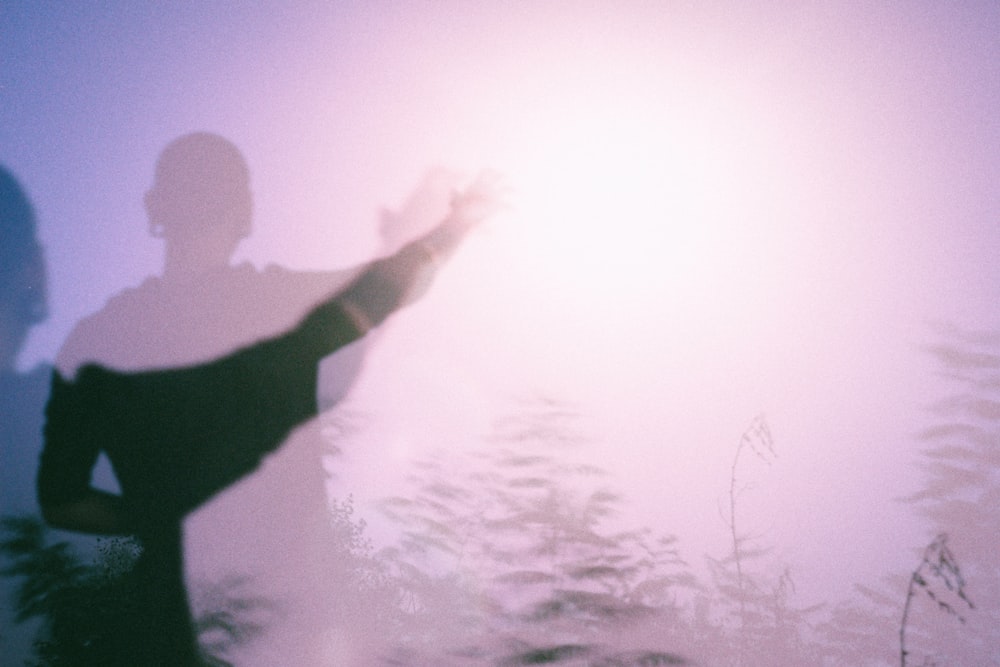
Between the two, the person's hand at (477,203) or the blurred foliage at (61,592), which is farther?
the blurred foliage at (61,592)

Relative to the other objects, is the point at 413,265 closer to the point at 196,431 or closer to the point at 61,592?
the point at 196,431

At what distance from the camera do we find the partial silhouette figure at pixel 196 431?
1069 millimetres

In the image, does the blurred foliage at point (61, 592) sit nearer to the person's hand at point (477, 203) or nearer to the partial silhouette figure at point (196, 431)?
the partial silhouette figure at point (196, 431)

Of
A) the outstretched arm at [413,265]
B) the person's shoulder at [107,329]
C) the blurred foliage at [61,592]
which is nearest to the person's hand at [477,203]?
the outstretched arm at [413,265]

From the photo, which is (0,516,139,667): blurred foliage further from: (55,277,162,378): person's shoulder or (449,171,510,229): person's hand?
(449,171,510,229): person's hand

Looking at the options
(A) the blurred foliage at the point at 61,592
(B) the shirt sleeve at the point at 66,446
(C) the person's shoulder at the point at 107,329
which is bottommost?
(A) the blurred foliage at the point at 61,592

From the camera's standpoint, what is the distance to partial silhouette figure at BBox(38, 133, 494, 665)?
1.07m

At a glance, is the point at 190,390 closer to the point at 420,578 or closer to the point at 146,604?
the point at 146,604

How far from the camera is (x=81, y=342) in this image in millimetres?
1161

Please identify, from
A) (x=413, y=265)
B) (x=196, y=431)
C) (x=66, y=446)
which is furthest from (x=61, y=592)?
(x=413, y=265)

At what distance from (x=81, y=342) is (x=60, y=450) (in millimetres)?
243

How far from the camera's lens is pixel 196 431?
110 centimetres

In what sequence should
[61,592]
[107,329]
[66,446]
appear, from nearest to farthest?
[66,446], [107,329], [61,592]

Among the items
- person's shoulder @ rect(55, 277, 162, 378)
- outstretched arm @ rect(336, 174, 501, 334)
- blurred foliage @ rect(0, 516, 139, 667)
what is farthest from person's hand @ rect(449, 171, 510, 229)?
blurred foliage @ rect(0, 516, 139, 667)
